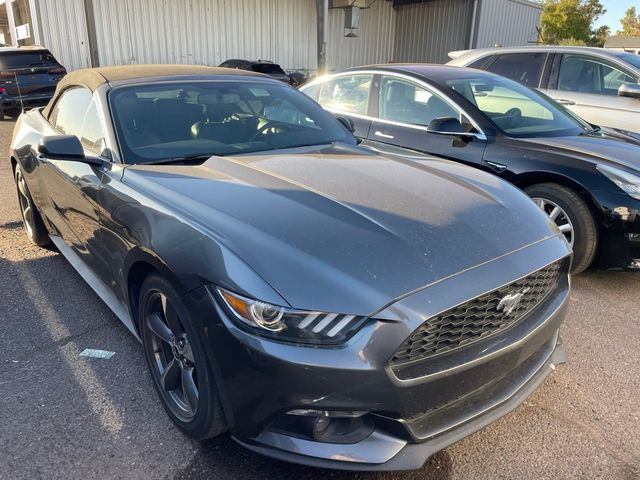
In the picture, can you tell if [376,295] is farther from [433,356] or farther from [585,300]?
[585,300]

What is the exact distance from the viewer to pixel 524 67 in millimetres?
6656

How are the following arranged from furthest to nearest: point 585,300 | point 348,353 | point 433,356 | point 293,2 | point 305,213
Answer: point 293,2, point 585,300, point 305,213, point 433,356, point 348,353

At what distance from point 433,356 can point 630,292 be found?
8.88 ft

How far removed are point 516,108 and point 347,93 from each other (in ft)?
5.61

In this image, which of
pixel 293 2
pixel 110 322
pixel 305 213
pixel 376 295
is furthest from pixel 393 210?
pixel 293 2

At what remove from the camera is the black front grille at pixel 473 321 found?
175cm

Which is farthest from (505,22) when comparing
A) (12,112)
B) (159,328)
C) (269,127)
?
(159,328)

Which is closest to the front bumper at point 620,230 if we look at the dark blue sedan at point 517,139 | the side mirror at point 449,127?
the dark blue sedan at point 517,139

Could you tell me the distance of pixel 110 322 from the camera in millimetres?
3244

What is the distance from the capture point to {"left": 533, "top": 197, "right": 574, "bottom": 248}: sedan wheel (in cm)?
382

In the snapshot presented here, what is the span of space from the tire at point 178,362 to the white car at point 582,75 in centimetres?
568

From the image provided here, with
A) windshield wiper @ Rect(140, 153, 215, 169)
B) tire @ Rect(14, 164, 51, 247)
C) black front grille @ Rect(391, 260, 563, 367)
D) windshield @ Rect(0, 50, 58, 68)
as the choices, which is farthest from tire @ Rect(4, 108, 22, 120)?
black front grille @ Rect(391, 260, 563, 367)

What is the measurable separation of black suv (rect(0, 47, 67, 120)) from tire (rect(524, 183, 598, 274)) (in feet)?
36.4

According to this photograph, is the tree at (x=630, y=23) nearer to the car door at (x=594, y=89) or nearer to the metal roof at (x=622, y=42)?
the metal roof at (x=622, y=42)
